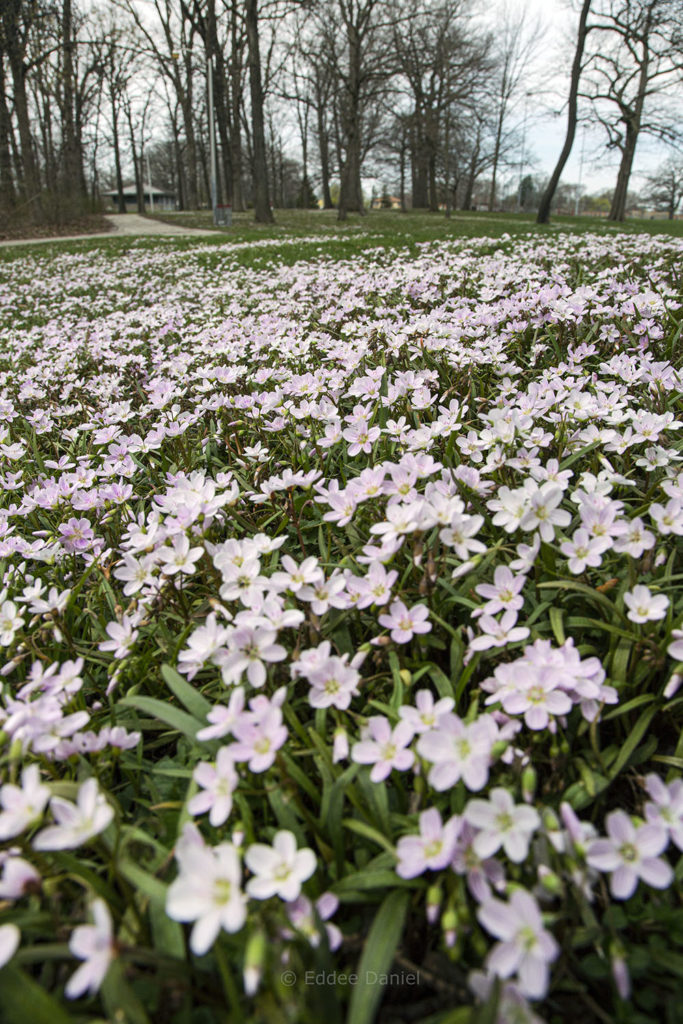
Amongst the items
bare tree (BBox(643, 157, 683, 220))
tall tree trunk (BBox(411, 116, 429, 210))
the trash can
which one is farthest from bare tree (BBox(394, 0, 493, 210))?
bare tree (BBox(643, 157, 683, 220))

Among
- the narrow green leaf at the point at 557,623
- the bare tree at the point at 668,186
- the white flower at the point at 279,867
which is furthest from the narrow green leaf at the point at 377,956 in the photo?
the bare tree at the point at 668,186

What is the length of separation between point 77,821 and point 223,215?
2433cm

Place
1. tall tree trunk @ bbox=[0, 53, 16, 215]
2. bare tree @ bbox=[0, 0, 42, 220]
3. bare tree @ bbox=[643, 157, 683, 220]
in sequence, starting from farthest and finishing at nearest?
bare tree @ bbox=[643, 157, 683, 220] → tall tree trunk @ bbox=[0, 53, 16, 215] → bare tree @ bbox=[0, 0, 42, 220]

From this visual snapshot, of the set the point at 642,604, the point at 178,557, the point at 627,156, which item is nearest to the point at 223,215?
the point at 627,156

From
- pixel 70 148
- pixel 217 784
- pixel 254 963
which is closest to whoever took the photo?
pixel 254 963

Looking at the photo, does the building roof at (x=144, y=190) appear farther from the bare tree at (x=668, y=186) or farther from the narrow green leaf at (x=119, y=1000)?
the narrow green leaf at (x=119, y=1000)

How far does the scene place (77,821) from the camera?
3.01 ft

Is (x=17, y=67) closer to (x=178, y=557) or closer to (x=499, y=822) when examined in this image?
(x=178, y=557)

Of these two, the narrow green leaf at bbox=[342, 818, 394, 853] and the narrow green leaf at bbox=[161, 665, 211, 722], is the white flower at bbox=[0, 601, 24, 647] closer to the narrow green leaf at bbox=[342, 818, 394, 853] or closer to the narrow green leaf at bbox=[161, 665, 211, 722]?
the narrow green leaf at bbox=[161, 665, 211, 722]

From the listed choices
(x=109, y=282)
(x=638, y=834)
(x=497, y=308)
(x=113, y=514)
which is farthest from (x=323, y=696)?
(x=109, y=282)

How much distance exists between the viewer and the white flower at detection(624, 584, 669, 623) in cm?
122

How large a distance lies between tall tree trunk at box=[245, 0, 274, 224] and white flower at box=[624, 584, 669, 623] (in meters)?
23.0

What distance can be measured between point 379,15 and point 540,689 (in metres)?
30.5

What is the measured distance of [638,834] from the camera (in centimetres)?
88
